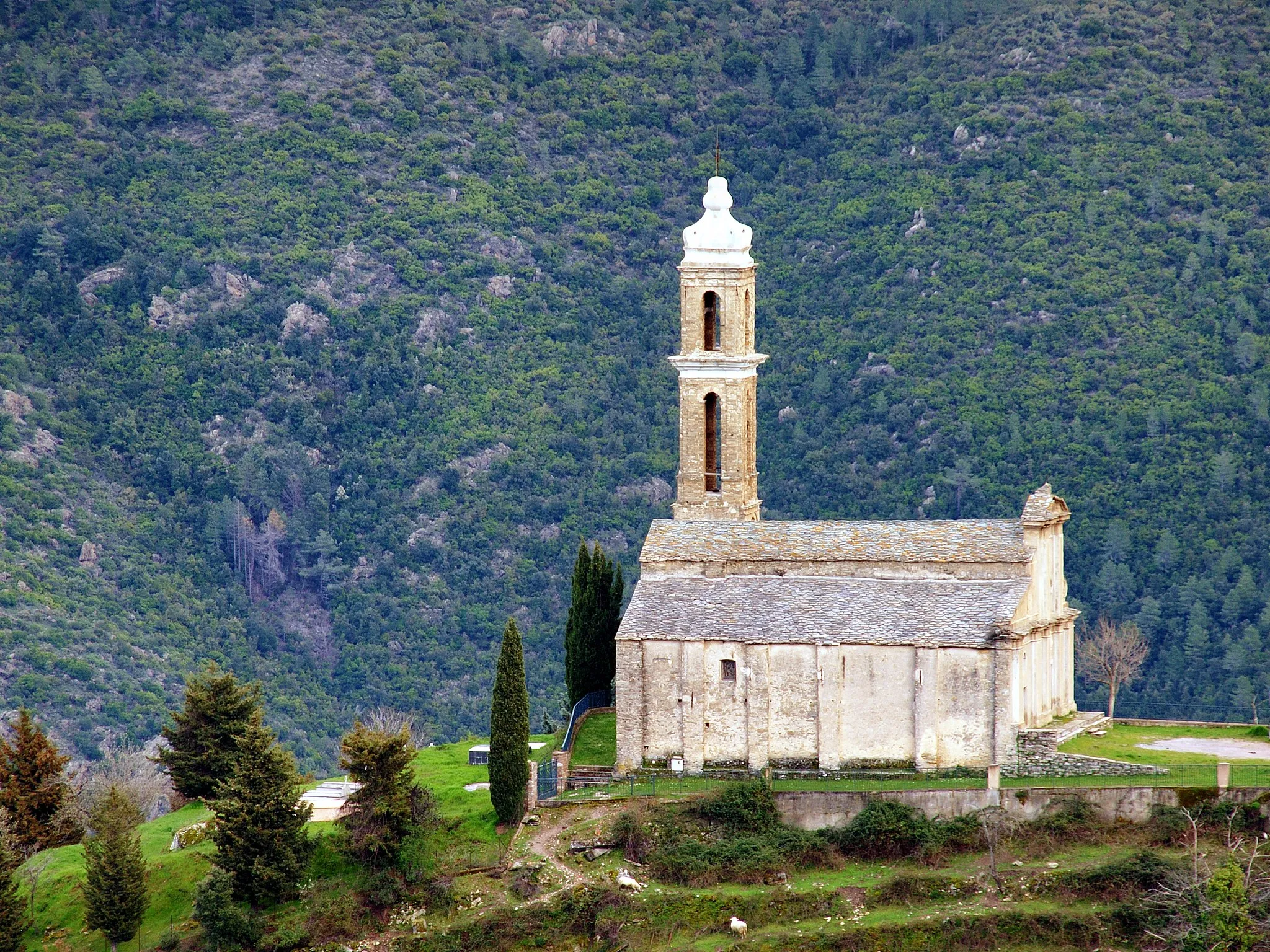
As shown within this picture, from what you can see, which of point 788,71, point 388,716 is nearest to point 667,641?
point 388,716

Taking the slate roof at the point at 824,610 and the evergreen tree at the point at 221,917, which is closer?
the evergreen tree at the point at 221,917

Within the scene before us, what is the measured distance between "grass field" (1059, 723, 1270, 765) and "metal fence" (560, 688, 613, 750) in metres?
13.1

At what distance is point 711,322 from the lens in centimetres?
7975

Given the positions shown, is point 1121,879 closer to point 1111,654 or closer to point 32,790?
point 1111,654

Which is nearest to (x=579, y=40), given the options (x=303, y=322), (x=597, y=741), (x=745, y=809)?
(x=303, y=322)

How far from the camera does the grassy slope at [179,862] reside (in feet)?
225

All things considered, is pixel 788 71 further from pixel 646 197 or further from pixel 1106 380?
pixel 1106 380

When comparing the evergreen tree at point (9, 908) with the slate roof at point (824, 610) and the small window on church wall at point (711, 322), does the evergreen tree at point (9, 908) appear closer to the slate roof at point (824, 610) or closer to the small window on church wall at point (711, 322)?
the slate roof at point (824, 610)

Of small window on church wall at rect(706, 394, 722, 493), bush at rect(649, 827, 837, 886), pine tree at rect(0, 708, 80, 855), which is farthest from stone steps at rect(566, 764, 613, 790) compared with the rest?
pine tree at rect(0, 708, 80, 855)

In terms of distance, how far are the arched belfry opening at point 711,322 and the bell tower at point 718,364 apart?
2cm

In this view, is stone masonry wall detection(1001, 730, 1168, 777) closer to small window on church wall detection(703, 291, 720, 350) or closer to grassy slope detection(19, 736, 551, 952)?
grassy slope detection(19, 736, 551, 952)

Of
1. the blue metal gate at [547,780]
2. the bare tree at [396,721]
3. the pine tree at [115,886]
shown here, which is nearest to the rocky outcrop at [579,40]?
the bare tree at [396,721]

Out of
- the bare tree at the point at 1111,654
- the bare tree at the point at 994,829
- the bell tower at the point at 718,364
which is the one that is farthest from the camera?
the bell tower at the point at 718,364

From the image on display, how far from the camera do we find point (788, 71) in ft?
422
